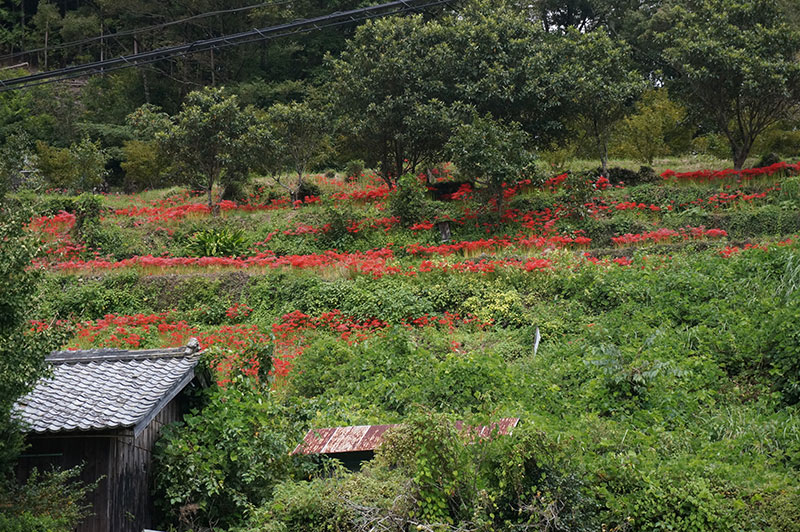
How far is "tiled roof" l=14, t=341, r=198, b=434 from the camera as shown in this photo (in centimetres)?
801

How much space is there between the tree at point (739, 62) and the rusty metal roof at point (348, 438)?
1690cm

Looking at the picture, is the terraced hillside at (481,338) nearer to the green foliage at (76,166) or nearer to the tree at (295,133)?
the tree at (295,133)

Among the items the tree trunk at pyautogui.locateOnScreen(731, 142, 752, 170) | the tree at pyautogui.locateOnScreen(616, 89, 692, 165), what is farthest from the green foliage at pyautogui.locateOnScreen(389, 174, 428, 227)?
the tree trunk at pyautogui.locateOnScreen(731, 142, 752, 170)

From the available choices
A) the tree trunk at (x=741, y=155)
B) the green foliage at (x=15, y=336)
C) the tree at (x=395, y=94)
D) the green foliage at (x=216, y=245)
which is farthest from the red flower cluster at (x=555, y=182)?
the green foliage at (x=15, y=336)

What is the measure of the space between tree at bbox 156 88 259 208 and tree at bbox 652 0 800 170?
545 inches

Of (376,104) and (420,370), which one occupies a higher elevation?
(376,104)

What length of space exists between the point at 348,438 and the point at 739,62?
18.2 metres

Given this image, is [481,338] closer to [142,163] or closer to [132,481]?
[132,481]

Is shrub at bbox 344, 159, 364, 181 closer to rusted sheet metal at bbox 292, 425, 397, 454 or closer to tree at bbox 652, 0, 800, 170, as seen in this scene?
tree at bbox 652, 0, 800, 170

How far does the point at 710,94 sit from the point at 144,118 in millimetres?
18921

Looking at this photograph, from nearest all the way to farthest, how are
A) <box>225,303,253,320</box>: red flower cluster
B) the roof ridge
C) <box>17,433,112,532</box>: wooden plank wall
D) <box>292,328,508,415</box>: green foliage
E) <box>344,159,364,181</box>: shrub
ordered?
<box>17,433,112,532</box>: wooden plank wall, the roof ridge, <box>292,328,508,415</box>: green foliage, <box>225,303,253,320</box>: red flower cluster, <box>344,159,364,181</box>: shrub

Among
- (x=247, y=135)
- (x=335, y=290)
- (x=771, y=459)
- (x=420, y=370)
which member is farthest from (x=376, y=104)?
(x=771, y=459)

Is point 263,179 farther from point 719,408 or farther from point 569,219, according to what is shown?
point 719,408

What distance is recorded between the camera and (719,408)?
1035 centimetres
